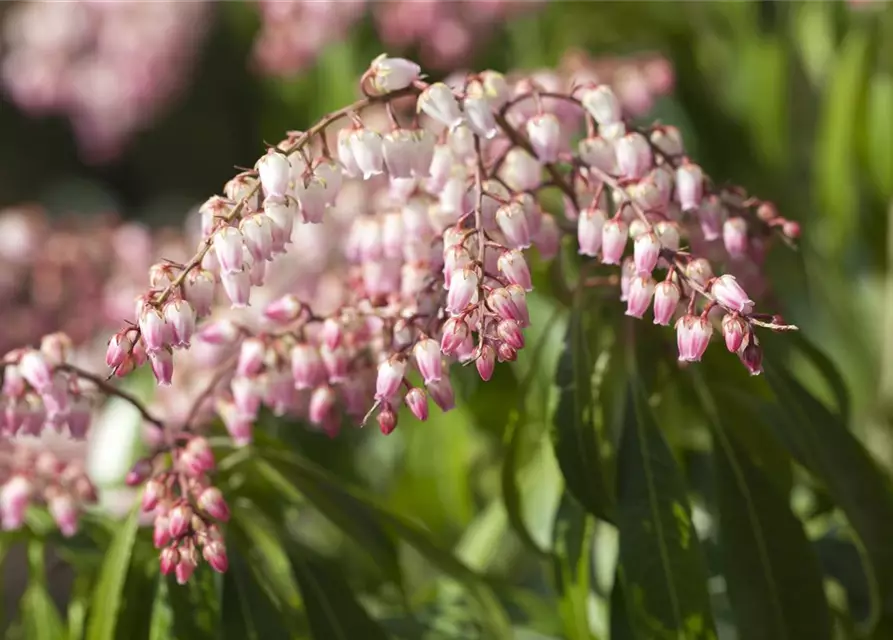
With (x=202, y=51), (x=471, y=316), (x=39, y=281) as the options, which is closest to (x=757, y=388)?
(x=471, y=316)

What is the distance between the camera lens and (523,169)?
0.87 meters

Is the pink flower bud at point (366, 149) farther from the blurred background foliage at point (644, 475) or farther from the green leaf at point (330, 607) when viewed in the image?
the green leaf at point (330, 607)

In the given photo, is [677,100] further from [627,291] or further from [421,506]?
[627,291]

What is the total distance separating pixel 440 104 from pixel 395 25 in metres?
1.07

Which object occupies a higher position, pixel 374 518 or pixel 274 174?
pixel 274 174

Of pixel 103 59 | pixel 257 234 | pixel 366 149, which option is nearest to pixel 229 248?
pixel 257 234

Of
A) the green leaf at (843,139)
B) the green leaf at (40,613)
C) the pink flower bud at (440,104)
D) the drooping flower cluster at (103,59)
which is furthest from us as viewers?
the drooping flower cluster at (103,59)

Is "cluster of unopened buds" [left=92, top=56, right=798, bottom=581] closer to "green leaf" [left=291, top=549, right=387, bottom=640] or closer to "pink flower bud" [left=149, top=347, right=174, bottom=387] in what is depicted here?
"pink flower bud" [left=149, top=347, right=174, bottom=387]

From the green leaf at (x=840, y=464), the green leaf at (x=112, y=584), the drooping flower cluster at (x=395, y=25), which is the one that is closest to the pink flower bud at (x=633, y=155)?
the green leaf at (x=840, y=464)

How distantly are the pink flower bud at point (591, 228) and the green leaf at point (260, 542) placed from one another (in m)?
0.36

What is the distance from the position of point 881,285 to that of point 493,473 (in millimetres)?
725

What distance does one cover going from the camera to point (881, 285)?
173cm

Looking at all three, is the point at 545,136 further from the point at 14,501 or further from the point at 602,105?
the point at 14,501

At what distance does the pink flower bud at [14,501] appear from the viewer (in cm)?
95
